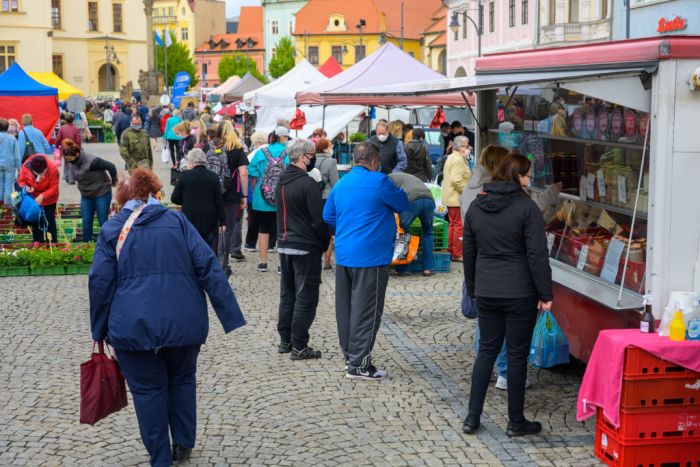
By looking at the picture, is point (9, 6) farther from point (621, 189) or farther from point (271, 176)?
point (621, 189)

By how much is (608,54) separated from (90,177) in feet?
31.2

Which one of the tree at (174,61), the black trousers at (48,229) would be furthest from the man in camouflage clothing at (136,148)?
the tree at (174,61)

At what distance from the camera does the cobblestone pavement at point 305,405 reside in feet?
19.7

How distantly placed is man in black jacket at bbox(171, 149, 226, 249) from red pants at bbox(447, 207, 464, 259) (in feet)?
11.5

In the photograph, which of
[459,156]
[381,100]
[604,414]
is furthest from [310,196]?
[381,100]

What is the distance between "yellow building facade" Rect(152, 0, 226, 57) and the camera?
152m

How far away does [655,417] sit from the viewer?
5.49 m

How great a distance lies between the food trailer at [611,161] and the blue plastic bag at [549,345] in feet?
0.67

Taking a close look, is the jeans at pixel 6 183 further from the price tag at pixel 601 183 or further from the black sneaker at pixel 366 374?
the price tag at pixel 601 183

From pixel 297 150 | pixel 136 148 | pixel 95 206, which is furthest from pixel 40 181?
pixel 297 150

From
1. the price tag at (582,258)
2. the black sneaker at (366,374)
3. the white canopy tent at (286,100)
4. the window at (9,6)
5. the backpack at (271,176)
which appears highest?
the window at (9,6)

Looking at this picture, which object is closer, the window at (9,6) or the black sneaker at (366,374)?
the black sneaker at (366,374)

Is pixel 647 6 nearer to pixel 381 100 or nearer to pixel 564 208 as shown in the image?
pixel 381 100

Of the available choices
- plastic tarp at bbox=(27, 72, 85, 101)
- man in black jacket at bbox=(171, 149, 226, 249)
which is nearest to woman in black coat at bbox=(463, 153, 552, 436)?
man in black jacket at bbox=(171, 149, 226, 249)
